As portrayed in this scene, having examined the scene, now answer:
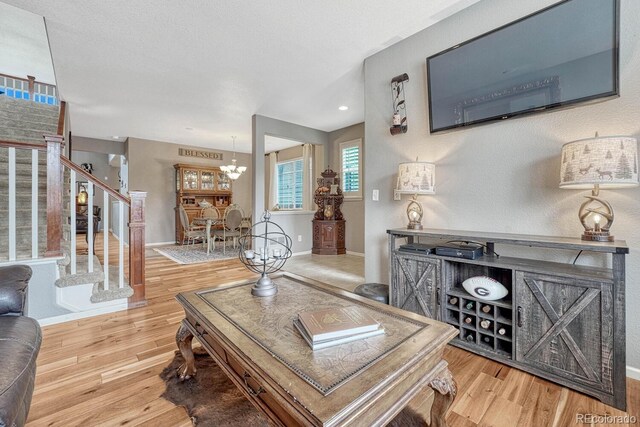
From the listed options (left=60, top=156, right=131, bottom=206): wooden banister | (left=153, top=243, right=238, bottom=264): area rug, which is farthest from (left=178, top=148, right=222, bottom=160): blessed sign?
(left=60, top=156, right=131, bottom=206): wooden banister

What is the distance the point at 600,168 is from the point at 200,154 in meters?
7.81

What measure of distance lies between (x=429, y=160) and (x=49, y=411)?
2.97 m

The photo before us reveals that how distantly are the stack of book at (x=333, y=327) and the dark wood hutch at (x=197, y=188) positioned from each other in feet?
22.1

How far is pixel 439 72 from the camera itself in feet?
7.70

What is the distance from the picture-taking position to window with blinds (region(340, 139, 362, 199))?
5469mm

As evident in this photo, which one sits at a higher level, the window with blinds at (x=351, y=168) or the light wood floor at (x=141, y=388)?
the window with blinds at (x=351, y=168)

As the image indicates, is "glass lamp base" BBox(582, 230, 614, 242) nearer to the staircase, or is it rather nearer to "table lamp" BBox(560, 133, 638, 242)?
"table lamp" BBox(560, 133, 638, 242)

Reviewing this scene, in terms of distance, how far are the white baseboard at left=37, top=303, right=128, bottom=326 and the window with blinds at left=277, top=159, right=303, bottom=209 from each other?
503 cm

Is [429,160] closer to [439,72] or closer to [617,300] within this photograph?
[439,72]

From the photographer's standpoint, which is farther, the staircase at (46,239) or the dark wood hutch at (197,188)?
the dark wood hutch at (197,188)

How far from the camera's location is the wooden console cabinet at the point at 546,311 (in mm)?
1359

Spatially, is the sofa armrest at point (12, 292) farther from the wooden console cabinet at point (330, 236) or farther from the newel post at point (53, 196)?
the wooden console cabinet at point (330, 236)

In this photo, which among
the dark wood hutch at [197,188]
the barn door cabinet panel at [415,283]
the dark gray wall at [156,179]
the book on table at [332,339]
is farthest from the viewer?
the dark wood hutch at [197,188]

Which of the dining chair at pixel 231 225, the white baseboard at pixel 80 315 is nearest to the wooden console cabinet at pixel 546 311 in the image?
the white baseboard at pixel 80 315
